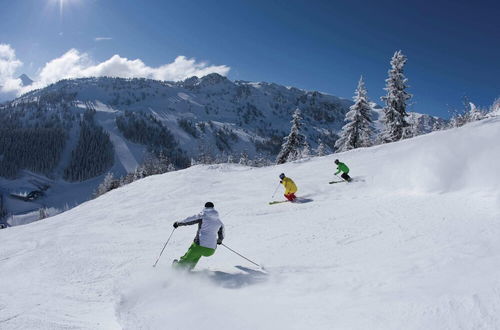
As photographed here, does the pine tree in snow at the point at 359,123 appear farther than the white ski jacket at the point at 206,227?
Yes

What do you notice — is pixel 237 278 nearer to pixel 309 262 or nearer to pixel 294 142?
pixel 309 262

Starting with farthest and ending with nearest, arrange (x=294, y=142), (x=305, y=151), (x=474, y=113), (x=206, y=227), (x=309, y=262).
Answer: (x=305, y=151) → (x=294, y=142) → (x=474, y=113) → (x=206, y=227) → (x=309, y=262)

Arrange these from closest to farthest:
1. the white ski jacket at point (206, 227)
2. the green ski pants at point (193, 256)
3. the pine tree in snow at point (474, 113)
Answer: the green ski pants at point (193, 256) → the white ski jacket at point (206, 227) → the pine tree in snow at point (474, 113)

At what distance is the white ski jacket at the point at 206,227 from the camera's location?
27.9 ft

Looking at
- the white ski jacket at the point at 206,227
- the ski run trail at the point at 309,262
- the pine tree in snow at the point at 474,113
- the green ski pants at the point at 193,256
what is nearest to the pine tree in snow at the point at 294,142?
the pine tree in snow at the point at 474,113

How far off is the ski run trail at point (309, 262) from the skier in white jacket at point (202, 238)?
37cm

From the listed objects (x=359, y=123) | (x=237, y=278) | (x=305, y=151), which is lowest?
(x=237, y=278)

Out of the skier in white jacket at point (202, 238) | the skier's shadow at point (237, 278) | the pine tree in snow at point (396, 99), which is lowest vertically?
the skier's shadow at point (237, 278)

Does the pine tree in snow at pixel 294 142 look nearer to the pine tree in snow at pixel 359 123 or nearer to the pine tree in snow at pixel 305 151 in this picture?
the pine tree in snow at pixel 305 151

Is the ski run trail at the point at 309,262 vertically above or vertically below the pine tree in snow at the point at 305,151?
below

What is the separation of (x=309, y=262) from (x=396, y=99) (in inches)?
1481

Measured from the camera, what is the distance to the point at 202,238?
8477 mm

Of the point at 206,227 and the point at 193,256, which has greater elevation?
the point at 206,227

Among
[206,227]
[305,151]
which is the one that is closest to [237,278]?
[206,227]
